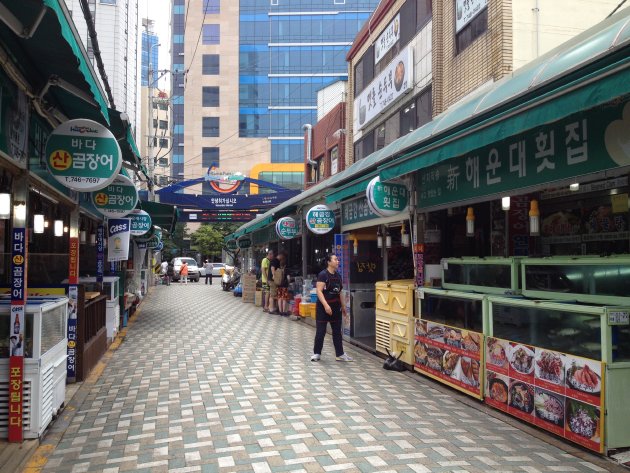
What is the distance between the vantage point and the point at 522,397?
17.4 ft

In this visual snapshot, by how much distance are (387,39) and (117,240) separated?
10.1 meters

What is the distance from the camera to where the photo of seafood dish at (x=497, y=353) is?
18.4 feet

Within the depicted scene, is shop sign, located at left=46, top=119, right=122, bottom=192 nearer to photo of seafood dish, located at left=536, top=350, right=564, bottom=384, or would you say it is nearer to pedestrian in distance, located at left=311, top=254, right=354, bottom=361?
pedestrian in distance, located at left=311, top=254, right=354, bottom=361

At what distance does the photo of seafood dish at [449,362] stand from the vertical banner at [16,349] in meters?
4.94

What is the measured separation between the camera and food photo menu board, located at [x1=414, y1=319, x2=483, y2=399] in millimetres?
6109

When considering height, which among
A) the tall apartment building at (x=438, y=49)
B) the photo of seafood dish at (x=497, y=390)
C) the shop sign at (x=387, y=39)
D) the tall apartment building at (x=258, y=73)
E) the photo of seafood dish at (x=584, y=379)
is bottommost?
the photo of seafood dish at (x=497, y=390)

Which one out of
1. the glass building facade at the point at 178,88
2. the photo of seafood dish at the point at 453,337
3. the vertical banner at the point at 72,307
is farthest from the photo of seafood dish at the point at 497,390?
the glass building facade at the point at 178,88

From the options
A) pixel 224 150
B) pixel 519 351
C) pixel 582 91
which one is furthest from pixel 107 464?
pixel 224 150

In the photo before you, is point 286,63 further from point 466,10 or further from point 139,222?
point 466,10

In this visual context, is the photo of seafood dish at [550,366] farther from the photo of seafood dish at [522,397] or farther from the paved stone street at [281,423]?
the paved stone street at [281,423]

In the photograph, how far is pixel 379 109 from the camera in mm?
15430

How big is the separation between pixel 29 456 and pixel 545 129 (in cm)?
602

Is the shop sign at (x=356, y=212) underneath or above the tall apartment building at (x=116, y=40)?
underneath

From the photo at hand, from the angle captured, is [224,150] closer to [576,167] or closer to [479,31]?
[479,31]
